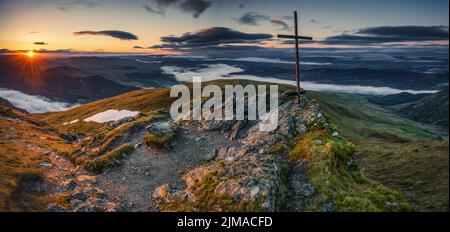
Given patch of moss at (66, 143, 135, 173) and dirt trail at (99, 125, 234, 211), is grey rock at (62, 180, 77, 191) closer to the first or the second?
dirt trail at (99, 125, 234, 211)

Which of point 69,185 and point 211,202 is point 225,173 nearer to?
point 211,202

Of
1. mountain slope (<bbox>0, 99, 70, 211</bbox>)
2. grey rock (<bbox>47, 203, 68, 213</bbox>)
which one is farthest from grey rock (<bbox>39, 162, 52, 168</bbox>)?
grey rock (<bbox>47, 203, 68, 213</bbox>)

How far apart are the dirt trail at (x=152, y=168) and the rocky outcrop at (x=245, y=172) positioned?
1.66 metres

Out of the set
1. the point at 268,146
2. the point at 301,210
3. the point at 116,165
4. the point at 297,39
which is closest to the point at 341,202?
the point at 301,210

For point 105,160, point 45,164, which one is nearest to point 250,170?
point 105,160

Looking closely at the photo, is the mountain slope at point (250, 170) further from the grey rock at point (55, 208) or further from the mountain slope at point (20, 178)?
the mountain slope at point (20, 178)

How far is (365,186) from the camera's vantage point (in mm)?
31312

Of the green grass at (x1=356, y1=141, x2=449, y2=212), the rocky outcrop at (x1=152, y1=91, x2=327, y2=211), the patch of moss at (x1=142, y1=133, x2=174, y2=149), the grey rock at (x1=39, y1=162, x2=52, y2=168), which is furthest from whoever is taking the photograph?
the grey rock at (x1=39, y1=162, x2=52, y2=168)

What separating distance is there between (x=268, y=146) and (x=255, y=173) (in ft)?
24.5

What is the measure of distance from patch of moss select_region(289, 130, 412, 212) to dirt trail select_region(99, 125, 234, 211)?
1273 centimetres

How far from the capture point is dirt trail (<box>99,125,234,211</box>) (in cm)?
3572

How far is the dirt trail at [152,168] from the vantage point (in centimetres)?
3572

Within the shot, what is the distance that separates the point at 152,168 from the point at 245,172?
1430cm
